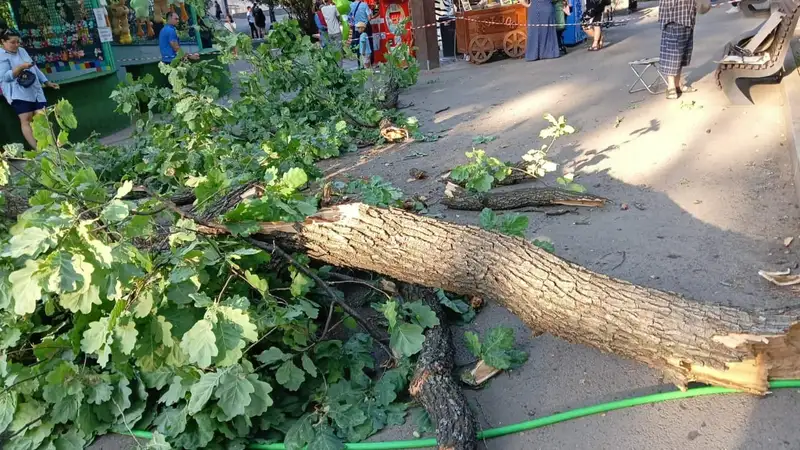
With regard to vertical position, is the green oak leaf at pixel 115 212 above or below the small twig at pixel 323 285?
above

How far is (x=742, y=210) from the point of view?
416 centimetres

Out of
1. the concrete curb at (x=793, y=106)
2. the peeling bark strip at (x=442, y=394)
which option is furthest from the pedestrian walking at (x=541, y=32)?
the peeling bark strip at (x=442, y=394)

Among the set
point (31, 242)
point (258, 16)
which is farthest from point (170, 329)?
point (258, 16)

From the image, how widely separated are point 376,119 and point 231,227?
4.76m

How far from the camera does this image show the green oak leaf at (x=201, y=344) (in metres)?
2.33

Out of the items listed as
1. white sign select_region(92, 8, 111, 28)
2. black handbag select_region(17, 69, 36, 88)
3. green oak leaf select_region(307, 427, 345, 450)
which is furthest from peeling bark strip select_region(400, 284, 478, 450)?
white sign select_region(92, 8, 111, 28)

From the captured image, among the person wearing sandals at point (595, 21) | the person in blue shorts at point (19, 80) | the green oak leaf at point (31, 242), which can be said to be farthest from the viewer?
the person wearing sandals at point (595, 21)

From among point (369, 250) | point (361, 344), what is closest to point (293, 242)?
point (369, 250)

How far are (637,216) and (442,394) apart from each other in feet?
7.92

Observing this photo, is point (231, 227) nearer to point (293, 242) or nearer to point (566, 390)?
point (293, 242)

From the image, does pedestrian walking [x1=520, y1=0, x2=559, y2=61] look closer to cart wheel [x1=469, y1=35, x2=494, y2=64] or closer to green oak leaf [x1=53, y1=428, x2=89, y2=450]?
cart wheel [x1=469, y1=35, x2=494, y2=64]

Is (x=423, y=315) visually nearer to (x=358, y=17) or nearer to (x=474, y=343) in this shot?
(x=474, y=343)

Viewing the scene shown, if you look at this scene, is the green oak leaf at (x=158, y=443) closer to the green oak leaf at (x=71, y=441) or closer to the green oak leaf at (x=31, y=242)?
the green oak leaf at (x=71, y=441)

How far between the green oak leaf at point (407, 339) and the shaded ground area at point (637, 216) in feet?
1.23
